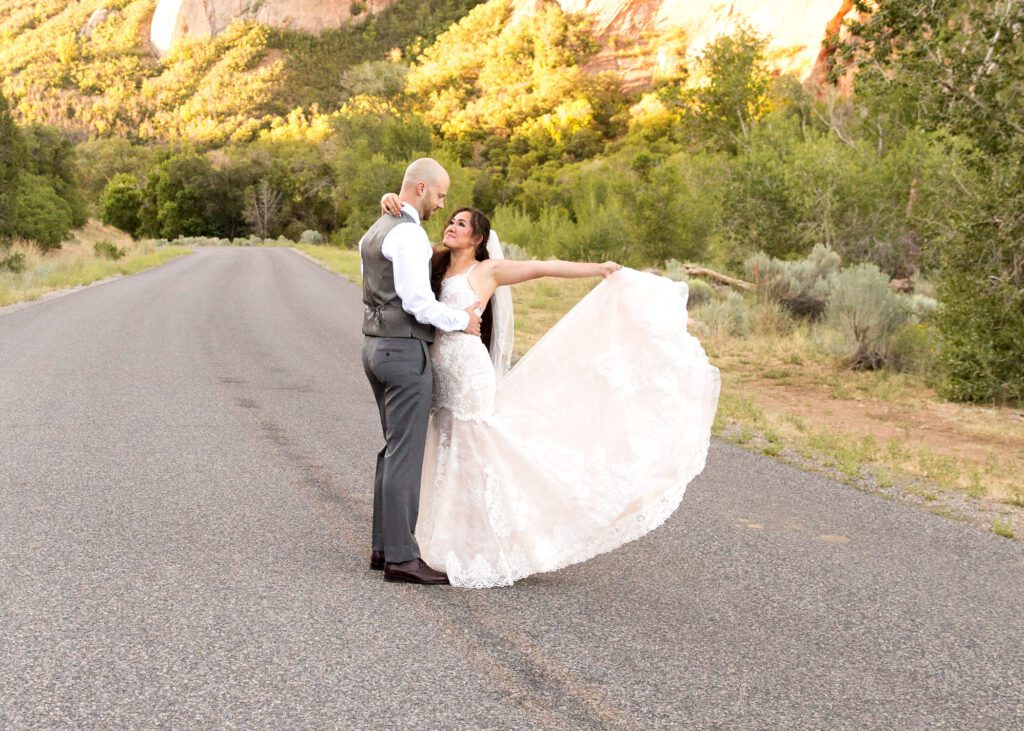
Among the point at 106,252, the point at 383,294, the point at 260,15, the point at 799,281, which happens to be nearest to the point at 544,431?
the point at 383,294

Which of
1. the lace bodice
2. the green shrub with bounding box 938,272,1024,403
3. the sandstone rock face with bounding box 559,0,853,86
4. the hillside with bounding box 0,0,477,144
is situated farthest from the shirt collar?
the hillside with bounding box 0,0,477,144

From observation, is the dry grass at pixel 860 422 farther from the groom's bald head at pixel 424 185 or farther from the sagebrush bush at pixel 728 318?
the groom's bald head at pixel 424 185

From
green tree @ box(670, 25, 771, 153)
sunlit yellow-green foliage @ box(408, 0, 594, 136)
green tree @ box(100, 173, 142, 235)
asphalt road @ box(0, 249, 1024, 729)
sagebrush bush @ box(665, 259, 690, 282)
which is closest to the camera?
asphalt road @ box(0, 249, 1024, 729)

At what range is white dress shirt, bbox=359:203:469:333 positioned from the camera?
457cm

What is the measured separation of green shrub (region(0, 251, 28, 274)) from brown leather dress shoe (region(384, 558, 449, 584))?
90.3 feet

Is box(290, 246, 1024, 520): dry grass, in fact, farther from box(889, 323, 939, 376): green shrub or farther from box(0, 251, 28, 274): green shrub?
box(0, 251, 28, 274): green shrub

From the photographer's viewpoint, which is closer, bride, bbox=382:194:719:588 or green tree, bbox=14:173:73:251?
bride, bbox=382:194:719:588

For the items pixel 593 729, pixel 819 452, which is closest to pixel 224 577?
pixel 593 729

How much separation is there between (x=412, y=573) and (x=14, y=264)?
2862 cm

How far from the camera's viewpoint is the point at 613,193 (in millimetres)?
32031

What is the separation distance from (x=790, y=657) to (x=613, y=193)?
2896 cm

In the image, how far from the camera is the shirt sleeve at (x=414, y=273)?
457cm

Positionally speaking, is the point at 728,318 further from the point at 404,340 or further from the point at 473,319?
the point at 404,340

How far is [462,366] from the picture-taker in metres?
4.97
